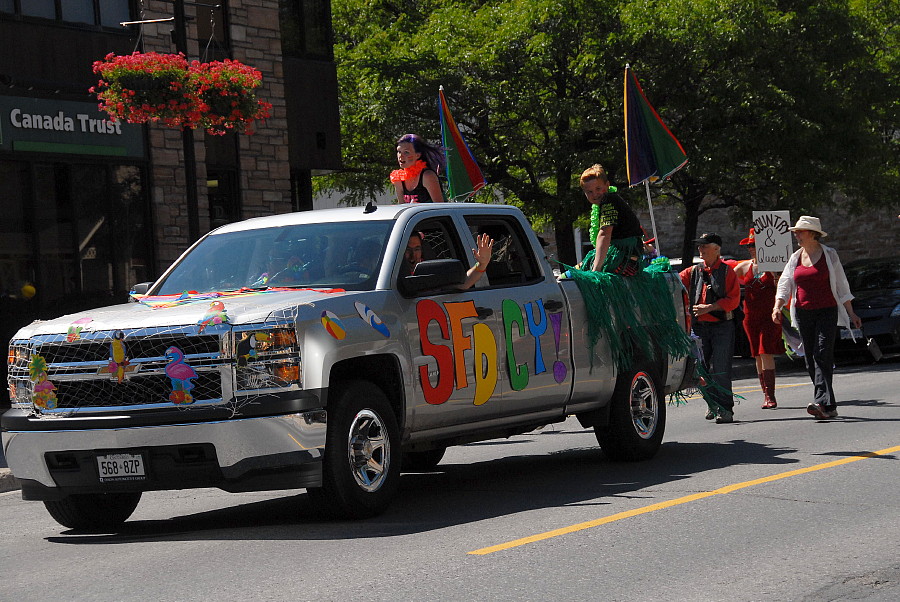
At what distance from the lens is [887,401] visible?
14.9m

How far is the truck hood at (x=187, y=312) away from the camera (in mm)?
7367

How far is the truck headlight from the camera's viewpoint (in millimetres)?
7285

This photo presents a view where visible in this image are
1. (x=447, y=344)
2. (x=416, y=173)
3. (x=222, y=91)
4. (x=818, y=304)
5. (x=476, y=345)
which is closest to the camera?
(x=447, y=344)

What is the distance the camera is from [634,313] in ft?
34.1

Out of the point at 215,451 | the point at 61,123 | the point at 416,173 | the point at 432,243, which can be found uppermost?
the point at 61,123

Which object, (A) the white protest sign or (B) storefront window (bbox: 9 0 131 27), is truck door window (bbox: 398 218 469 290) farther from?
(A) the white protest sign

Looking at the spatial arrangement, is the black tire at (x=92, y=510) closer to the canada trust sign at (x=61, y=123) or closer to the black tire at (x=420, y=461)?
the black tire at (x=420, y=461)

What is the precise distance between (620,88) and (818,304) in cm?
1176

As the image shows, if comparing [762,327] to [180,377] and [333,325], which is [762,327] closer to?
[333,325]

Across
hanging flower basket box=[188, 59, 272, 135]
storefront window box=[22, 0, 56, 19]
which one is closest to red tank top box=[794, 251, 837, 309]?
hanging flower basket box=[188, 59, 272, 135]

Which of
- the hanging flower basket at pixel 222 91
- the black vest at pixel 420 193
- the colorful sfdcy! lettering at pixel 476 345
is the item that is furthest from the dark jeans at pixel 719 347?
the hanging flower basket at pixel 222 91

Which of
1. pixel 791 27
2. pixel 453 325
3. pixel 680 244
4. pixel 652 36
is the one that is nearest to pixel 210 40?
pixel 652 36

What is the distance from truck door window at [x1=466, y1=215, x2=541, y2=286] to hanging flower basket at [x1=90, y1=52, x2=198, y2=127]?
7.33 m

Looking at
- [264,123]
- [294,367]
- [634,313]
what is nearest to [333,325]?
[294,367]
